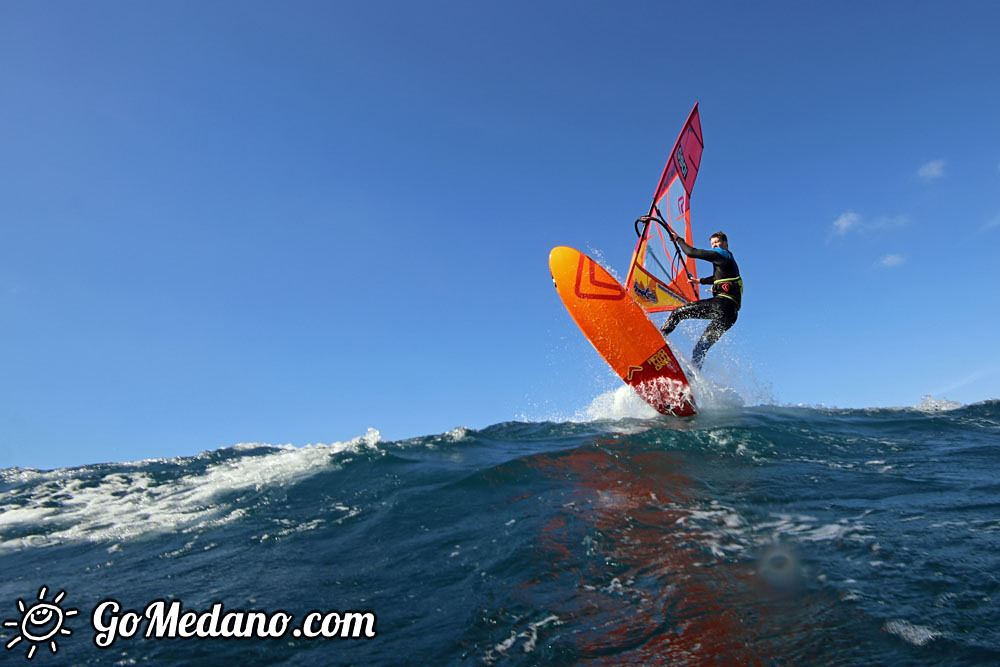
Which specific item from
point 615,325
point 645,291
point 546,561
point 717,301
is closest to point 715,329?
point 717,301

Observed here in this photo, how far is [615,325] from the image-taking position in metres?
9.10

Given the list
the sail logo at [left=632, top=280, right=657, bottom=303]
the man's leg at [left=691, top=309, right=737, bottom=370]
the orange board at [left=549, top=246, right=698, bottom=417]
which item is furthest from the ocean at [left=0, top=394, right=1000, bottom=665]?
the sail logo at [left=632, top=280, right=657, bottom=303]

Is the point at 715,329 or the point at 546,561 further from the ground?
the point at 715,329

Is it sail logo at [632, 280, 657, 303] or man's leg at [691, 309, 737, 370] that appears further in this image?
sail logo at [632, 280, 657, 303]

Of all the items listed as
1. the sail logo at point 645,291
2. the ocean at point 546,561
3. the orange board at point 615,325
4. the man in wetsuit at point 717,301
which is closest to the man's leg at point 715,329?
the man in wetsuit at point 717,301

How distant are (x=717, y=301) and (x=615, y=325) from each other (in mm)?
1834

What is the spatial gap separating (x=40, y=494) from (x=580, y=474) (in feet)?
29.0

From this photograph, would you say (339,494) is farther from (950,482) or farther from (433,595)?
(950,482)

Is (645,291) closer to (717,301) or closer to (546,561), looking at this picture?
(717,301)

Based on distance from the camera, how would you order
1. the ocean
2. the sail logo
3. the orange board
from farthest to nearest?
1. the sail logo
2. the orange board
3. the ocean

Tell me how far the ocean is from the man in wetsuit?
2341 millimetres

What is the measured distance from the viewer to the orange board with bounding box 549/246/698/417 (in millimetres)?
9117

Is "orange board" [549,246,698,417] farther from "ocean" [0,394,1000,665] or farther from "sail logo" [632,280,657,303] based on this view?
"ocean" [0,394,1000,665]

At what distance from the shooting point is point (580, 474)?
6172 mm
